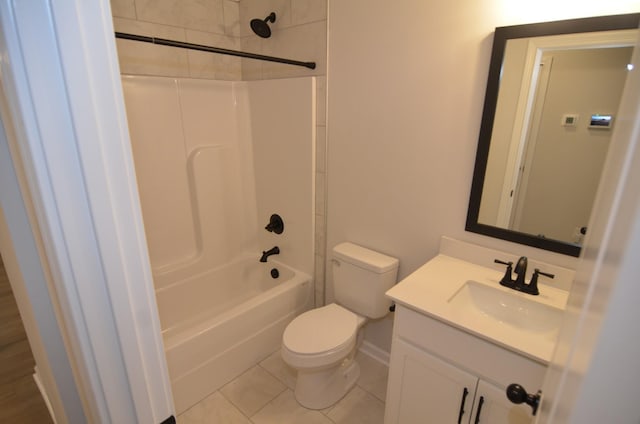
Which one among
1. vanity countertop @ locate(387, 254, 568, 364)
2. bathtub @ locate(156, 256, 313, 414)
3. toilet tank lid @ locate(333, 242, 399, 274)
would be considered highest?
vanity countertop @ locate(387, 254, 568, 364)

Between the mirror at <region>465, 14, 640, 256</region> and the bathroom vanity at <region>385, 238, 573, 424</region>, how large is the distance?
0.18 meters

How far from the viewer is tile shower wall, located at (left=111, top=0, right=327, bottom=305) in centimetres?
186

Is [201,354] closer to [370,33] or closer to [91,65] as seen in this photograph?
[91,65]

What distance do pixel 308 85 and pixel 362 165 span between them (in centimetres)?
59

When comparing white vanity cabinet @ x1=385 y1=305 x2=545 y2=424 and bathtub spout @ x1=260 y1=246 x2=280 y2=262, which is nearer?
white vanity cabinet @ x1=385 y1=305 x2=545 y2=424

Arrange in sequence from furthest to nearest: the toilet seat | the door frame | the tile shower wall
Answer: the tile shower wall < the toilet seat < the door frame

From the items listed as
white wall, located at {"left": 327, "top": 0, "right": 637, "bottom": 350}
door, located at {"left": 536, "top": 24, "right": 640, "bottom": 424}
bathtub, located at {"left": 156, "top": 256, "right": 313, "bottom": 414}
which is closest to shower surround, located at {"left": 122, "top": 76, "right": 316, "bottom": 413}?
bathtub, located at {"left": 156, "top": 256, "right": 313, "bottom": 414}

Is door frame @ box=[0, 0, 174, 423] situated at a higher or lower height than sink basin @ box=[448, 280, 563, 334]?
higher

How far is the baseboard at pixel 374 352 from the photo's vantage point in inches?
80.3

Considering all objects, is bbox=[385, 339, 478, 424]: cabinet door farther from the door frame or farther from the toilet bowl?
the door frame

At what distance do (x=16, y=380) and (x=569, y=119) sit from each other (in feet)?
10.1

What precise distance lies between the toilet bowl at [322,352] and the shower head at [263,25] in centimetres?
177

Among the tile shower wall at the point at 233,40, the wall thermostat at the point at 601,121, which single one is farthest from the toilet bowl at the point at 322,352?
the wall thermostat at the point at 601,121

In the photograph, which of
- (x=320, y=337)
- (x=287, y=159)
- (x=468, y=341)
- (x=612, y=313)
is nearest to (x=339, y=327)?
(x=320, y=337)
